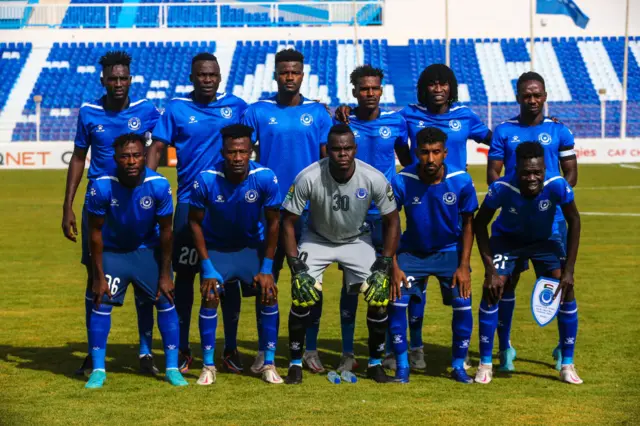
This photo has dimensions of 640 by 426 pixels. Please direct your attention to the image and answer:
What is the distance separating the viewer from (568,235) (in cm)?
787

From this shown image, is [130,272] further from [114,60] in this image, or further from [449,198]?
[449,198]

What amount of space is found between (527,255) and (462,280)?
568mm

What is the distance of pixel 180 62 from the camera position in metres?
48.4

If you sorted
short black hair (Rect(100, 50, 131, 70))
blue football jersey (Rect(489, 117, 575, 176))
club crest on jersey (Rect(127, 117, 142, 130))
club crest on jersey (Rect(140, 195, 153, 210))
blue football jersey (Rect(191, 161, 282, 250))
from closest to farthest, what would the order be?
club crest on jersey (Rect(140, 195, 153, 210)) → blue football jersey (Rect(191, 161, 282, 250)) → short black hair (Rect(100, 50, 131, 70)) → club crest on jersey (Rect(127, 117, 142, 130)) → blue football jersey (Rect(489, 117, 575, 176))

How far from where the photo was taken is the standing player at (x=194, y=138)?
329 inches

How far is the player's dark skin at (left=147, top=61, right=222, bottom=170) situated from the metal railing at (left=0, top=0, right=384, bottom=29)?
41.7 metres

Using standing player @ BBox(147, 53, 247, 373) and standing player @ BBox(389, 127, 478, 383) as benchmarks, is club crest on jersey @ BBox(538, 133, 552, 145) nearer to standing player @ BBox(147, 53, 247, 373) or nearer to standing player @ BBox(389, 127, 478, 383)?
standing player @ BBox(389, 127, 478, 383)

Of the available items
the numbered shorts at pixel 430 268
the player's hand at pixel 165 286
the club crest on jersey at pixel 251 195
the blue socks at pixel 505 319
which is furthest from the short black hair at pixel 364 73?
the player's hand at pixel 165 286

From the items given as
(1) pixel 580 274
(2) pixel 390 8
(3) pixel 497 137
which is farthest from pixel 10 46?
(3) pixel 497 137

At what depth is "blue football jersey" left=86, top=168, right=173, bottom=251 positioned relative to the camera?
305 inches

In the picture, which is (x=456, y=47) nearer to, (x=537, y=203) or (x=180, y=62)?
(x=180, y=62)

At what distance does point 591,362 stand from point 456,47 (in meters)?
42.4

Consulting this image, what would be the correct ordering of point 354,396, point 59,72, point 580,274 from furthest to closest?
point 59,72
point 580,274
point 354,396

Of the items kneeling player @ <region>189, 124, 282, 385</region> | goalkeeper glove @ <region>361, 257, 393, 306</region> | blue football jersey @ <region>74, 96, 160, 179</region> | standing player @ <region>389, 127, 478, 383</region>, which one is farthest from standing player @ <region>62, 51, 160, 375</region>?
standing player @ <region>389, 127, 478, 383</region>
